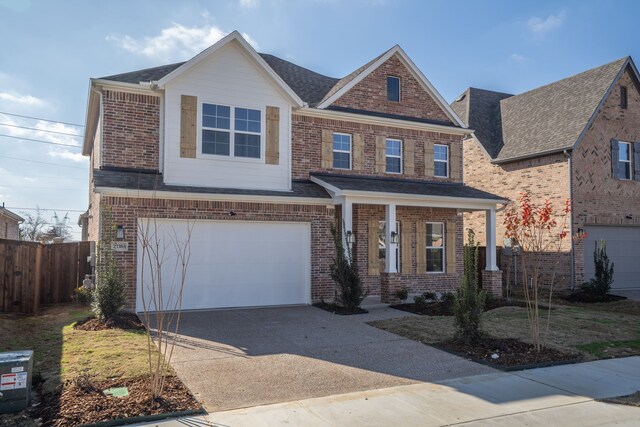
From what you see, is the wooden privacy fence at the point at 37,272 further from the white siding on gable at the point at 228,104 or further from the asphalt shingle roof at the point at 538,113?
the asphalt shingle roof at the point at 538,113

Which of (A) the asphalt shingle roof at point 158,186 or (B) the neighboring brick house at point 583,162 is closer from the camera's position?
(A) the asphalt shingle roof at point 158,186

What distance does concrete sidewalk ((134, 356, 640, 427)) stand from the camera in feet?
17.8

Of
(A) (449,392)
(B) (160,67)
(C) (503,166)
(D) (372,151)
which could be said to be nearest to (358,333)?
(A) (449,392)

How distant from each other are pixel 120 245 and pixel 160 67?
5.71 metres

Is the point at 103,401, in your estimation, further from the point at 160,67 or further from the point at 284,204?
the point at 160,67

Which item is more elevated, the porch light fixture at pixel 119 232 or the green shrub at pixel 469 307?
the porch light fixture at pixel 119 232

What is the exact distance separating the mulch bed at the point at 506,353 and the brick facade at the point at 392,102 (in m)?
9.16

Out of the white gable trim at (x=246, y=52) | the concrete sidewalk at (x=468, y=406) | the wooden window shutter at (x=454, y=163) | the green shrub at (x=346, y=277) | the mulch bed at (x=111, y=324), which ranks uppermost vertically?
the white gable trim at (x=246, y=52)

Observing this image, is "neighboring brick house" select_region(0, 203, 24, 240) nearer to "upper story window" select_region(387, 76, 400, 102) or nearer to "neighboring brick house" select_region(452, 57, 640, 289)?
"upper story window" select_region(387, 76, 400, 102)

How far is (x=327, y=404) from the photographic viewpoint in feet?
19.5

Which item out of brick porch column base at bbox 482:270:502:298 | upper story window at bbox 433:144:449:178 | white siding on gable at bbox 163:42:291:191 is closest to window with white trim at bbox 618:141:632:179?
upper story window at bbox 433:144:449:178

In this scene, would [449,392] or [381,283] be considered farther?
[381,283]

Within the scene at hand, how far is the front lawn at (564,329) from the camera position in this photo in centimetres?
927

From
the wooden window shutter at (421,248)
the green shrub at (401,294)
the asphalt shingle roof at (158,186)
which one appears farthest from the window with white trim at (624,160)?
the asphalt shingle roof at (158,186)
